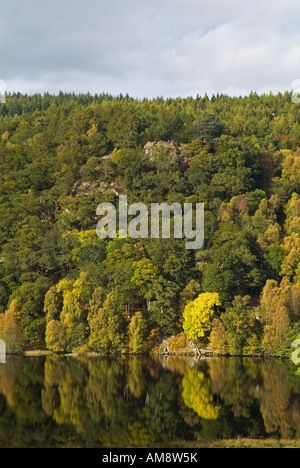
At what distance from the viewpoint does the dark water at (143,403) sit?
29203mm

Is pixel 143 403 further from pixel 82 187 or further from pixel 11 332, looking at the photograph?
pixel 82 187

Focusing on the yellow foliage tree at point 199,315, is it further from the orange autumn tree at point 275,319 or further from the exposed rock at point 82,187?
the exposed rock at point 82,187

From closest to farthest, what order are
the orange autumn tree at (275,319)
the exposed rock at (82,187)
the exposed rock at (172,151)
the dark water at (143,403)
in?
the dark water at (143,403) < the orange autumn tree at (275,319) < the exposed rock at (82,187) < the exposed rock at (172,151)

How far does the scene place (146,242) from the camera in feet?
246

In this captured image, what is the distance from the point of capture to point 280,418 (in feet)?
105

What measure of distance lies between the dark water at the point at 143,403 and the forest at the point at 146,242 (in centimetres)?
1024

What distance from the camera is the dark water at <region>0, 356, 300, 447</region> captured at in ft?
95.8

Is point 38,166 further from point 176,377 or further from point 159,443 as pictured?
point 159,443

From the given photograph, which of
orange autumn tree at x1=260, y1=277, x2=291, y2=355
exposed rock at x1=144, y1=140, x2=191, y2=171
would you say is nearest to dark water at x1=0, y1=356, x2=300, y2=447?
orange autumn tree at x1=260, y1=277, x2=291, y2=355

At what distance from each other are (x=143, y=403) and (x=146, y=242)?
39.7 m

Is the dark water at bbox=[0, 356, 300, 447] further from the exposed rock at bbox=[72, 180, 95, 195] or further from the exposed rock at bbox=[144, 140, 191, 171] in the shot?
the exposed rock at bbox=[144, 140, 191, 171]

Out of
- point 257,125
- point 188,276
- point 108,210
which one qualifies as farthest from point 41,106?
point 188,276

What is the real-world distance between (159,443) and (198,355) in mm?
34948

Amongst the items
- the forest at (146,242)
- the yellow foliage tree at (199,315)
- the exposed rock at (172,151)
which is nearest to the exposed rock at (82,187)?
the forest at (146,242)
